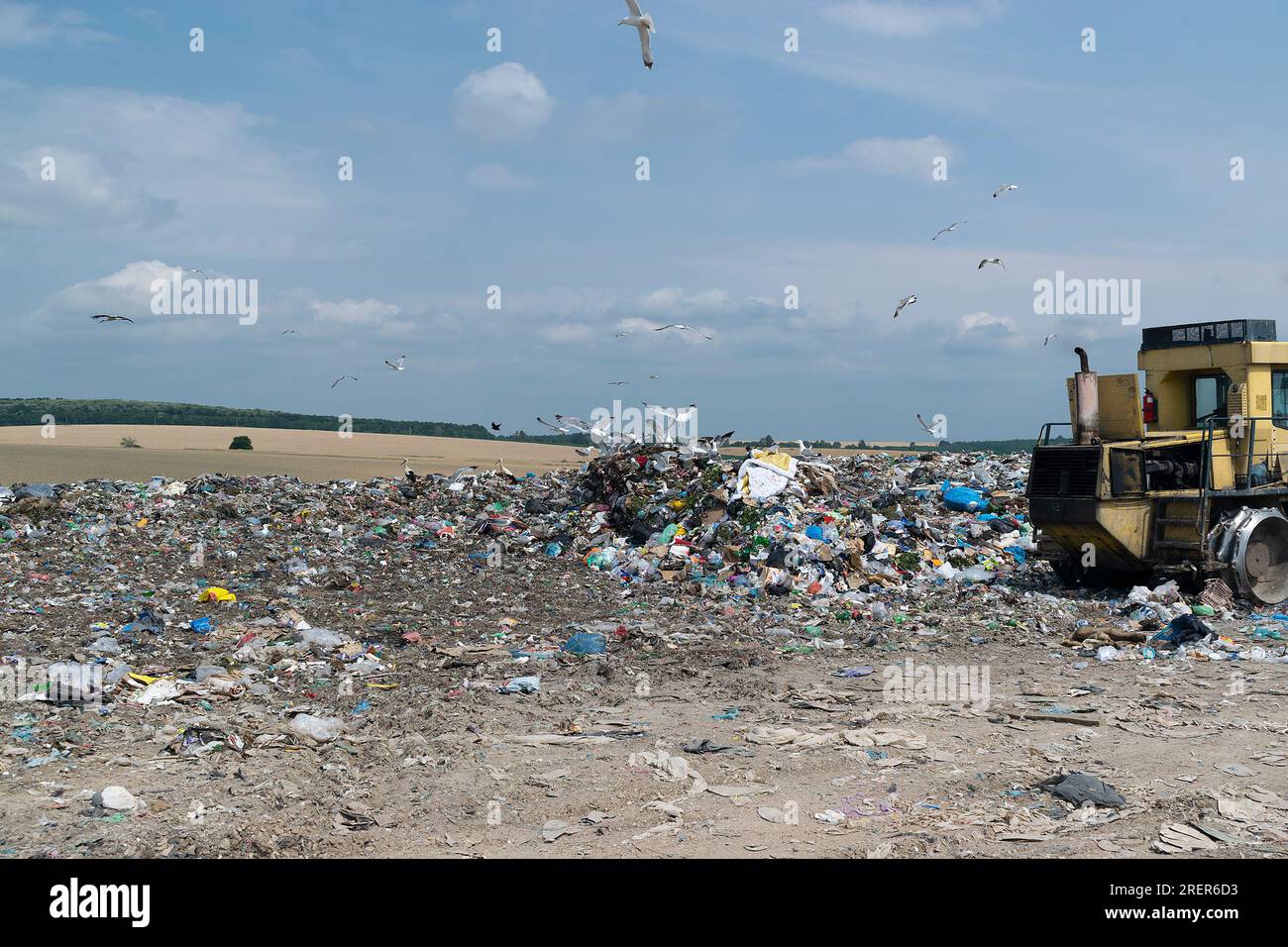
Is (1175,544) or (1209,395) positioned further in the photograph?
(1209,395)

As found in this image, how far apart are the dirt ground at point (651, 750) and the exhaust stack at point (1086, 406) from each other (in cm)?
154

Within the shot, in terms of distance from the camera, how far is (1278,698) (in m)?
6.59

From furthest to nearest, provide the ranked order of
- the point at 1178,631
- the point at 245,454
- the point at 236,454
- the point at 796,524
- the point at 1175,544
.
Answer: the point at 245,454, the point at 236,454, the point at 796,524, the point at 1175,544, the point at 1178,631

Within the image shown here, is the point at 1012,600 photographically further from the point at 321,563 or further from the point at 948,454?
the point at 948,454

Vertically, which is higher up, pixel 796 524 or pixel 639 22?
pixel 639 22

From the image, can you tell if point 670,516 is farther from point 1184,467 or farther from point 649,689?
point 649,689

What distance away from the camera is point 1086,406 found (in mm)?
9562

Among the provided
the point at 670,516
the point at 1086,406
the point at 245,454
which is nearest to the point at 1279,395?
the point at 1086,406

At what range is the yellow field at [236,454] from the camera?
26.8 meters

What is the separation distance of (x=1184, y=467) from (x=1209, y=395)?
746 mm

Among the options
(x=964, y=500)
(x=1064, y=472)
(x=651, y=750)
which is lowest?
(x=651, y=750)

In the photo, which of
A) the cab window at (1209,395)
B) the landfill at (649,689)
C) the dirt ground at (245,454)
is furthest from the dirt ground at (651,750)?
the dirt ground at (245,454)
